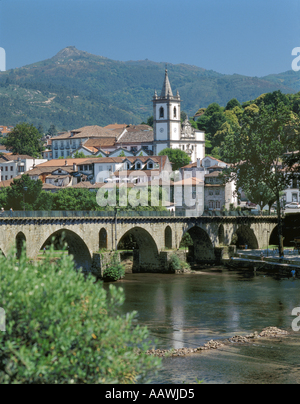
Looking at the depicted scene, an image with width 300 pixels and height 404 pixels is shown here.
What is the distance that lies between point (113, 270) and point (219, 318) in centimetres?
1698

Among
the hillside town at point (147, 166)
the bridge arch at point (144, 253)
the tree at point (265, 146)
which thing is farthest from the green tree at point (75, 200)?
the tree at point (265, 146)

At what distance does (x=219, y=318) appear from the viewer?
130 ft

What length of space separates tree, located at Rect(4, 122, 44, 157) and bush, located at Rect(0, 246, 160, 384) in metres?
157

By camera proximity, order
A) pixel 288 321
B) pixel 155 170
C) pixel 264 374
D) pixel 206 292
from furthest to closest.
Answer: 1. pixel 155 170
2. pixel 206 292
3. pixel 288 321
4. pixel 264 374

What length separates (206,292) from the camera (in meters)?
50.1

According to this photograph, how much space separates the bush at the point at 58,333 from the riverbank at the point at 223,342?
14414mm

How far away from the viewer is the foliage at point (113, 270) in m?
54.3

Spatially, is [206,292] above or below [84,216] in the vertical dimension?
below

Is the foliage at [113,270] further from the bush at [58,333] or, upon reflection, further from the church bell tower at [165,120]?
the church bell tower at [165,120]

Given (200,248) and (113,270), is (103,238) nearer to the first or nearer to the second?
(113,270)

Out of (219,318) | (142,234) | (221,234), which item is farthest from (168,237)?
(219,318)
